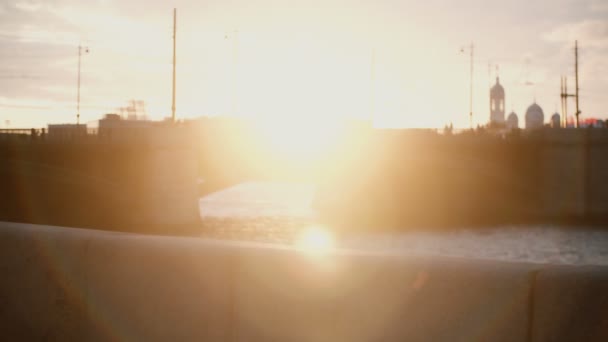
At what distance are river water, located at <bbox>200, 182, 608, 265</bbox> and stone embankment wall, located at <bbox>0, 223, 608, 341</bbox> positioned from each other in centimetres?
2626

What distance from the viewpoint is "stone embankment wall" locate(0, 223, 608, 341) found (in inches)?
112

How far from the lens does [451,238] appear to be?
139 ft

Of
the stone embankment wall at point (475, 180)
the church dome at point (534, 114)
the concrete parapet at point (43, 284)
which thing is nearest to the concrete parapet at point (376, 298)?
the concrete parapet at point (43, 284)

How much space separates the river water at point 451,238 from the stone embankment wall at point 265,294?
86.2 feet

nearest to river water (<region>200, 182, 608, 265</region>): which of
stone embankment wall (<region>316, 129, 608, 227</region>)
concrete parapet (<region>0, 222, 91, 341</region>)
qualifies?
stone embankment wall (<region>316, 129, 608, 227</region>)

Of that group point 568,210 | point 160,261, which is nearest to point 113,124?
point 568,210

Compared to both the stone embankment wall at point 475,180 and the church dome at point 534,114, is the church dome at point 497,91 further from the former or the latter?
the stone embankment wall at point 475,180

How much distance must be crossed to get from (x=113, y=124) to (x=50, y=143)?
127ft

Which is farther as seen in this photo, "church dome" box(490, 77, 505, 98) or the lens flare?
"church dome" box(490, 77, 505, 98)

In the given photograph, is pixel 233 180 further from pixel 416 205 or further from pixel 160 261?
pixel 160 261

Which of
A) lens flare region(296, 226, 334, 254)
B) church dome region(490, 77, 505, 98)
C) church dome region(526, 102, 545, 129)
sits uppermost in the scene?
church dome region(490, 77, 505, 98)

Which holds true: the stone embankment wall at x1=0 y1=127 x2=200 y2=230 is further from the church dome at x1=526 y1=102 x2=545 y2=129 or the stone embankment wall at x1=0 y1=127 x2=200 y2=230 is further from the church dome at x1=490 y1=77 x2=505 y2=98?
the church dome at x1=490 y1=77 x2=505 y2=98

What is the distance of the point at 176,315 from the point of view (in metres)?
3.82

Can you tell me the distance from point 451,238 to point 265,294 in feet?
131
